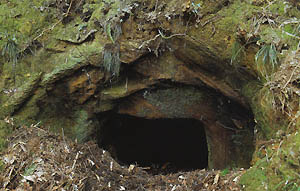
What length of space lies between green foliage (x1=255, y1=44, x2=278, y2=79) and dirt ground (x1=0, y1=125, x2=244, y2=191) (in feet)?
3.38

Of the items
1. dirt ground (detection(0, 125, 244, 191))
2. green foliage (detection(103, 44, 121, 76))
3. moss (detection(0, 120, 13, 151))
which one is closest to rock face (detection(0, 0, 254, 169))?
green foliage (detection(103, 44, 121, 76))

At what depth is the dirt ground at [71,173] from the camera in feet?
8.86

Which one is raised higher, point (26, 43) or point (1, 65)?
point (26, 43)

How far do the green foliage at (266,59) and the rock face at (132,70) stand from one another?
334mm

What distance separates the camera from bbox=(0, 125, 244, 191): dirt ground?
2.70 meters

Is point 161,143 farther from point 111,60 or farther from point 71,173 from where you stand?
point 71,173

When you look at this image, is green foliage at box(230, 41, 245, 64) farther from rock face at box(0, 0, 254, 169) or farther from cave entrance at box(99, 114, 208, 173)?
cave entrance at box(99, 114, 208, 173)

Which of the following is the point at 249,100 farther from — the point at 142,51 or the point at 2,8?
the point at 2,8

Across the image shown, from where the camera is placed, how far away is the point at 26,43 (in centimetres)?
386

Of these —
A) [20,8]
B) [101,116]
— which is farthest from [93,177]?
[20,8]

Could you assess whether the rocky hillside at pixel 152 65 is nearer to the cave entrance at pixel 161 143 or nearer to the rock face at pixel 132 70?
the rock face at pixel 132 70

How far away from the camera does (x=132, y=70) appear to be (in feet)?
13.8

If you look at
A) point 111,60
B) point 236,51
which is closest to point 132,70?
point 111,60

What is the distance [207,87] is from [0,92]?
270 centimetres
